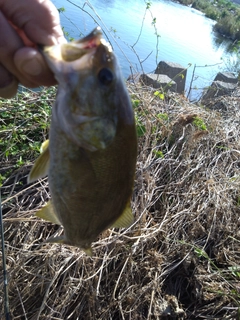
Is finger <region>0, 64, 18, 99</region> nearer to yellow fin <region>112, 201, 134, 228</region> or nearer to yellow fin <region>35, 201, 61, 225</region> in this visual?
yellow fin <region>35, 201, 61, 225</region>

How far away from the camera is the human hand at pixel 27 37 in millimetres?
1314

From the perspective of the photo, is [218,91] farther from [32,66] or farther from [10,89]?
[32,66]

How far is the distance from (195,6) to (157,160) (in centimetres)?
3158

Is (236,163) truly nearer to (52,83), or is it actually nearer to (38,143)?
(38,143)

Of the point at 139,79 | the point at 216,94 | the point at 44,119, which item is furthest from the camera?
the point at 216,94

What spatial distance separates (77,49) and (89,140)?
35 centimetres

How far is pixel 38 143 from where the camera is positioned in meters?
3.71

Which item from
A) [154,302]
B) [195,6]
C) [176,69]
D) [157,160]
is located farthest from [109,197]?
[195,6]

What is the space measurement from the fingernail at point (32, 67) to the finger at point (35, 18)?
0.40 feet

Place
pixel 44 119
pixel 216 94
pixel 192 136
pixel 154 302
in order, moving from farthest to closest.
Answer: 1. pixel 216 94
2. pixel 192 136
3. pixel 44 119
4. pixel 154 302

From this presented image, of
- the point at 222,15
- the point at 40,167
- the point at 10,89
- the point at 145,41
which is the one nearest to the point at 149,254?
the point at 40,167

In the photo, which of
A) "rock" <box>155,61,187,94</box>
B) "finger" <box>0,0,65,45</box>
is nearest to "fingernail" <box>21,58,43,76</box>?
"finger" <box>0,0,65,45</box>

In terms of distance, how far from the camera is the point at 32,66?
130 centimetres

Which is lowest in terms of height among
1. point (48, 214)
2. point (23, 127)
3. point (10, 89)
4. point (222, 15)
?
point (222, 15)
